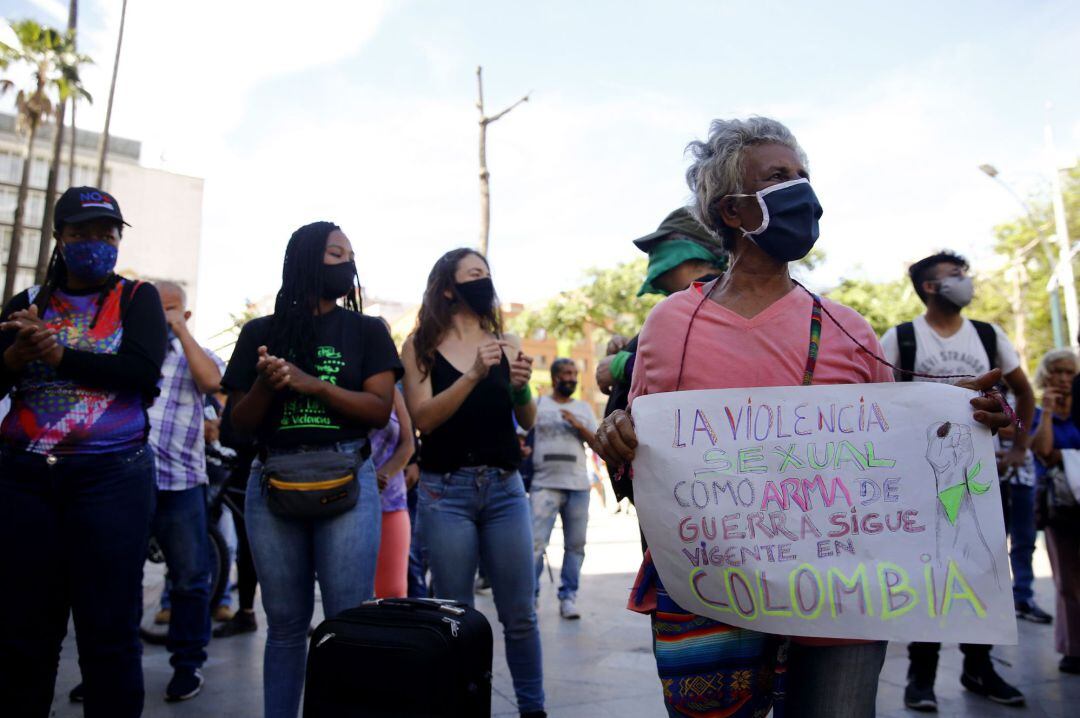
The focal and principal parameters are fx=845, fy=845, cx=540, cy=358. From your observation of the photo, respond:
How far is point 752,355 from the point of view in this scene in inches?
75.2

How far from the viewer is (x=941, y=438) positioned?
70.4 inches

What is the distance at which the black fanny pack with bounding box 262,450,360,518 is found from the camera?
287 centimetres

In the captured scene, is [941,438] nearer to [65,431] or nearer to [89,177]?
[65,431]

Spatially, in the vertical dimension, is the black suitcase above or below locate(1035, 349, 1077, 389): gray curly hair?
below

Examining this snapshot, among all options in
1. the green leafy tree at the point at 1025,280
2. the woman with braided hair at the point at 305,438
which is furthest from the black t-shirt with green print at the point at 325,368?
the green leafy tree at the point at 1025,280

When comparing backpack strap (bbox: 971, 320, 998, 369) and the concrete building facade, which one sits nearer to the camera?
backpack strap (bbox: 971, 320, 998, 369)

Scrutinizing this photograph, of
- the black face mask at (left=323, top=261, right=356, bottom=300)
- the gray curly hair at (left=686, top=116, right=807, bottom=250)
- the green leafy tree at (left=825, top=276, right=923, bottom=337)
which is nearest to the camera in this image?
the gray curly hair at (left=686, top=116, right=807, bottom=250)

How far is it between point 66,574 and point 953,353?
3902 mm

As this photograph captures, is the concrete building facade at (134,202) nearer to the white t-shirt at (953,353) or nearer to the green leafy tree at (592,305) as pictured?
the green leafy tree at (592,305)

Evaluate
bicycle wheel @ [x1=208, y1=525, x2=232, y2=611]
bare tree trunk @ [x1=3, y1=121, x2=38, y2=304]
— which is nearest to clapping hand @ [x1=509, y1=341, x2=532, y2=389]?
bicycle wheel @ [x1=208, y1=525, x2=232, y2=611]

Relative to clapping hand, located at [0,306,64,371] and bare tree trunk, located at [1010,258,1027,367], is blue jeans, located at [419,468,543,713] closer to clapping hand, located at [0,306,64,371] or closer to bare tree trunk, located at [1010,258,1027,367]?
clapping hand, located at [0,306,64,371]

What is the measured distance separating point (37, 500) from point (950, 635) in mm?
2692

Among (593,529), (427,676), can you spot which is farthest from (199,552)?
(593,529)

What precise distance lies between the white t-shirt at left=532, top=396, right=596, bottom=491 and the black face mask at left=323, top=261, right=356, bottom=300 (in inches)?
164
